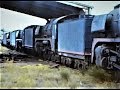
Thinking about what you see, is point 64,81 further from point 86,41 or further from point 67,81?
point 86,41

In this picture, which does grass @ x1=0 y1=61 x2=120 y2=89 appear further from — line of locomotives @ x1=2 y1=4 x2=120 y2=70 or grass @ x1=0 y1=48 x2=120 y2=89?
line of locomotives @ x1=2 y1=4 x2=120 y2=70

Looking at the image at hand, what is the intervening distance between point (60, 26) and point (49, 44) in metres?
3.00

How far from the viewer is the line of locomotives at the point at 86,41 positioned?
11367mm

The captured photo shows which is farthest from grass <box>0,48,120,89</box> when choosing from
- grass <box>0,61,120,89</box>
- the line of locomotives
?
the line of locomotives

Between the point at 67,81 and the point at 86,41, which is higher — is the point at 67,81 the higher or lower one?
the lower one

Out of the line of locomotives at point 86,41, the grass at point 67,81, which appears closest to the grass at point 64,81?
the grass at point 67,81

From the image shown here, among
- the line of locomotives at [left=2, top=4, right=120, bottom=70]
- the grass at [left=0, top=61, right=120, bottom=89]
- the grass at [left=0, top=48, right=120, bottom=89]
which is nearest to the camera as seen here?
the grass at [left=0, top=61, right=120, bottom=89]

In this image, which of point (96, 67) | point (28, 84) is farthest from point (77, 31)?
point (28, 84)

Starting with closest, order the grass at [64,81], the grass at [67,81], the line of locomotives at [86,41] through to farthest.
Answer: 1. the grass at [64,81]
2. the grass at [67,81]
3. the line of locomotives at [86,41]

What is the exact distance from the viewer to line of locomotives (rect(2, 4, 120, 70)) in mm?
11367

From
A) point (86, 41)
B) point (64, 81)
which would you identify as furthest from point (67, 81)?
point (86, 41)

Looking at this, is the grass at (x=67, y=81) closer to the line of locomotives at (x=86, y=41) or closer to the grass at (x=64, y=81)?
the grass at (x=64, y=81)

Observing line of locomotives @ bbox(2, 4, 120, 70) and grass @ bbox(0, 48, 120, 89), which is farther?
line of locomotives @ bbox(2, 4, 120, 70)

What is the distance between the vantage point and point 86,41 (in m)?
13.8
